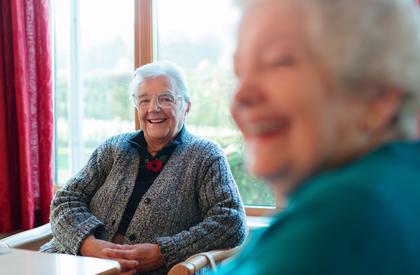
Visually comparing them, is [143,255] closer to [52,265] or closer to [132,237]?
[132,237]

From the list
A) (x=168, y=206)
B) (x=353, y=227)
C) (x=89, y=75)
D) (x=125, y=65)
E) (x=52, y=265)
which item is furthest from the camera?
(x=89, y=75)

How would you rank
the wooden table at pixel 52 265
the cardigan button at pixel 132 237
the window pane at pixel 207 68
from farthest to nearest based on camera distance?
the window pane at pixel 207 68 < the cardigan button at pixel 132 237 < the wooden table at pixel 52 265

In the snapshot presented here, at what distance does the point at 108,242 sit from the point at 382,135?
1669 millimetres

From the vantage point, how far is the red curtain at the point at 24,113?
287cm

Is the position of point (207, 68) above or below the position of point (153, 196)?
above

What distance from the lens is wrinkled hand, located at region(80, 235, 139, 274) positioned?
203cm

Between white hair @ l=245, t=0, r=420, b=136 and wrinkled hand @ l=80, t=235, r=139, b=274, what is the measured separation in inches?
61.5

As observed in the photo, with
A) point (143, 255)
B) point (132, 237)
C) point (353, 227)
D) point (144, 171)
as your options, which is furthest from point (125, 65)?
point (353, 227)

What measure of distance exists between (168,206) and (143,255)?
223 mm

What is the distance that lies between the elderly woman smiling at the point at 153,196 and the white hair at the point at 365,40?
1524 millimetres

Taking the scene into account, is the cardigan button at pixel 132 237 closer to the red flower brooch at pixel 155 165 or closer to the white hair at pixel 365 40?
the red flower brooch at pixel 155 165

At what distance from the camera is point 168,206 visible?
2.17 metres

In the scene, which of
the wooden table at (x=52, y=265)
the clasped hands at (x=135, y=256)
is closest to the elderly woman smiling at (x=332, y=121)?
the wooden table at (x=52, y=265)

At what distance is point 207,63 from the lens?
274 cm
